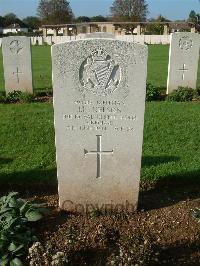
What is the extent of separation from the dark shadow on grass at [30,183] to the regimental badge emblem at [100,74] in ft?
5.89

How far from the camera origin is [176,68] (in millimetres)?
11508

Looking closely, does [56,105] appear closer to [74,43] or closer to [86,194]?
[74,43]

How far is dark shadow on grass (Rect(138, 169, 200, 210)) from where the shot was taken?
5.16m

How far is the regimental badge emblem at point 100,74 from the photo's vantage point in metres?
4.23

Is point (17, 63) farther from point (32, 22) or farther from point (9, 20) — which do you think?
point (32, 22)

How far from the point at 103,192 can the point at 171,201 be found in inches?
37.3

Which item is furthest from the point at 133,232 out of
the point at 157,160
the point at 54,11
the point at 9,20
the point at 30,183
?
the point at 9,20

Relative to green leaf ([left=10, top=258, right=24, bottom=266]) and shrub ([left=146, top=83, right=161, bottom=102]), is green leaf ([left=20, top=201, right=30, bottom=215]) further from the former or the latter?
shrub ([left=146, top=83, right=161, bottom=102])

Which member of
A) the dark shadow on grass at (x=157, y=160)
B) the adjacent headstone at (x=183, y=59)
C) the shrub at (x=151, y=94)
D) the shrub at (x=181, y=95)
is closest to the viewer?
the dark shadow on grass at (x=157, y=160)

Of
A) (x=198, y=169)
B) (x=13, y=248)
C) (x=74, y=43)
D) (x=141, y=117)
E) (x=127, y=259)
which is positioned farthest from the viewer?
(x=198, y=169)

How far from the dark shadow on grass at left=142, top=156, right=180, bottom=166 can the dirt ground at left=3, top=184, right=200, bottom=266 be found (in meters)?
0.83

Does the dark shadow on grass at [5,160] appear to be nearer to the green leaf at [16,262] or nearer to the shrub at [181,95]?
the green leaf at [16,262]

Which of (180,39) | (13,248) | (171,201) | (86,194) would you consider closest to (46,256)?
(13,248)

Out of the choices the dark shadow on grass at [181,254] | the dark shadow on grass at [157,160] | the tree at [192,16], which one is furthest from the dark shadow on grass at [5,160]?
the tree at [192,16]
